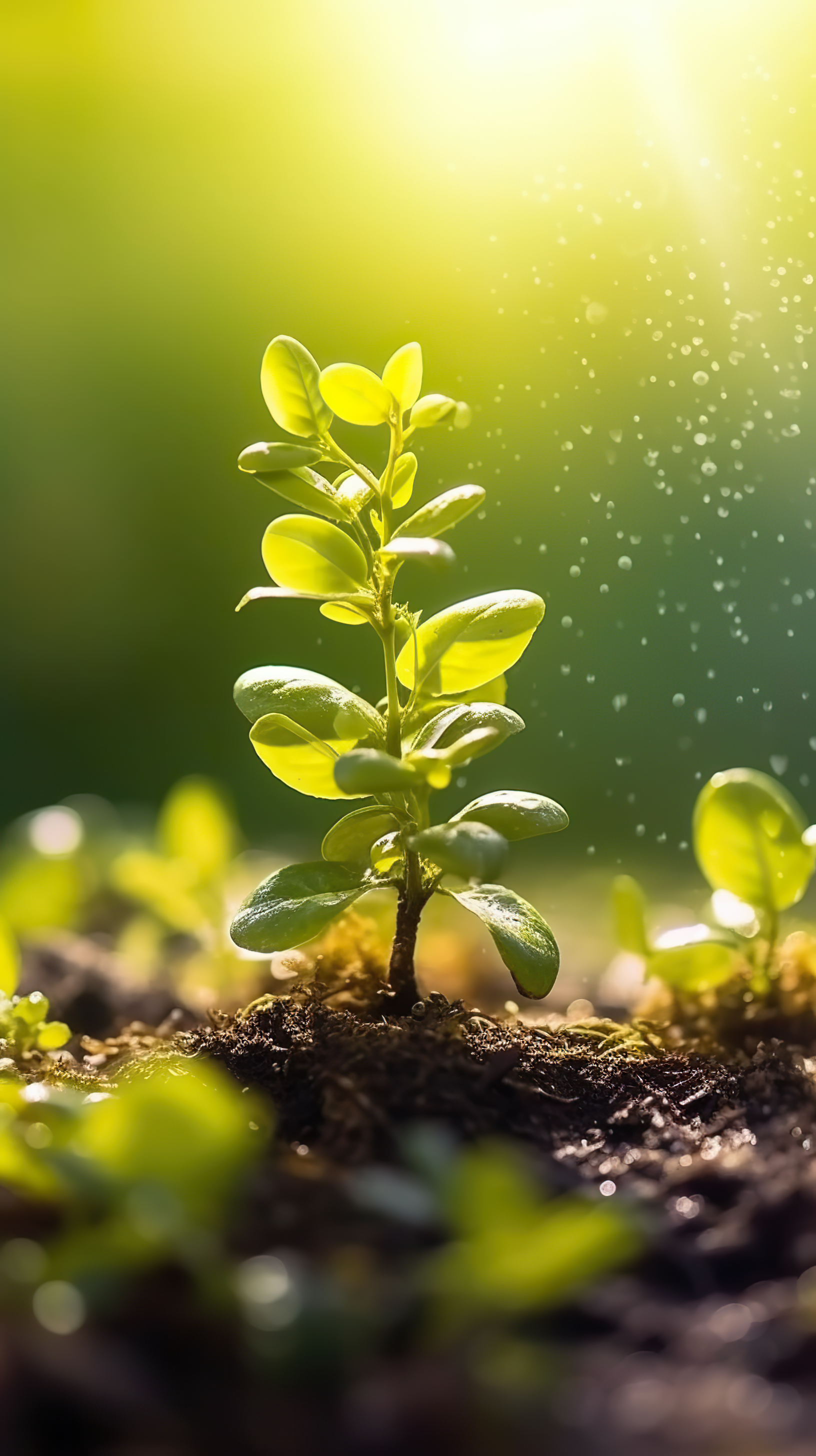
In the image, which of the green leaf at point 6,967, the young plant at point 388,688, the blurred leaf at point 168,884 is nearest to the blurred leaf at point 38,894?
the blurred leaf at point 168,884

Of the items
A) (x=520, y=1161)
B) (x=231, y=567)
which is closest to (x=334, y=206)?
(x=231, y=567)

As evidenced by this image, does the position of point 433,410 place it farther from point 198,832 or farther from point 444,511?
point 198,832

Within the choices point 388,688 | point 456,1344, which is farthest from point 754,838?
point 456,1344

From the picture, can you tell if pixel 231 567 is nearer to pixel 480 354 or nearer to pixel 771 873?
pixel 480 354

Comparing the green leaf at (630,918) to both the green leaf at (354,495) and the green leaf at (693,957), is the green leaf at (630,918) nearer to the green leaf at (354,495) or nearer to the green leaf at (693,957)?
the green leaf at (693,957)

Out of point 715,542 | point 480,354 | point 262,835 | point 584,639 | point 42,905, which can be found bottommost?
point 262,835

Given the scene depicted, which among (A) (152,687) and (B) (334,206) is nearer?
(B) (334,206)

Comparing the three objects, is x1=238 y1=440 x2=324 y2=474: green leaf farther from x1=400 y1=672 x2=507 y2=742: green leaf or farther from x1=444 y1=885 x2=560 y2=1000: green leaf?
x1=444 y1=885 x2=560 y2=1000: green leaf

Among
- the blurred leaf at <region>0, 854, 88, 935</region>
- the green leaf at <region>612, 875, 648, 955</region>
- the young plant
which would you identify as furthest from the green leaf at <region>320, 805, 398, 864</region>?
the blurred leaf at <region>0, 854, 88, 935</region>
